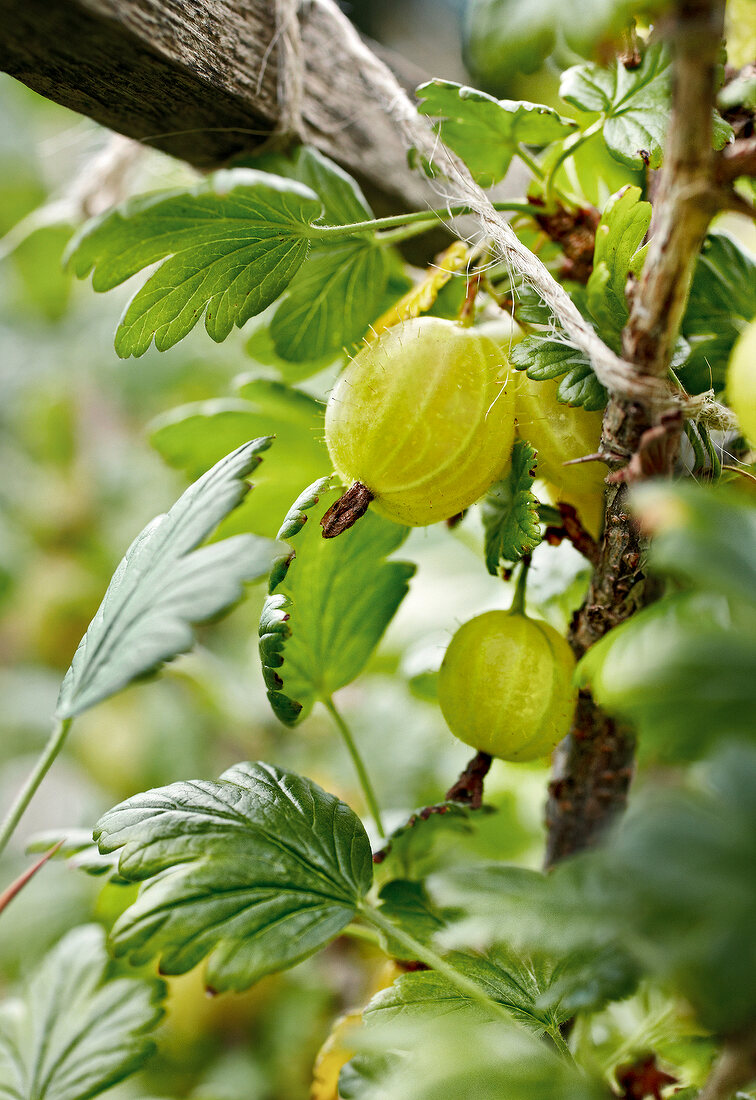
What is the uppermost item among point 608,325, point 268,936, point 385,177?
point 385,177

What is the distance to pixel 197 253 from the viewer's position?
1.35ft

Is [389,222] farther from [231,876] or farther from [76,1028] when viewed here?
[76,1028]

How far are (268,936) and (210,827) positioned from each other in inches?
2.3

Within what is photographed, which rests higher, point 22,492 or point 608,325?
point 22,492

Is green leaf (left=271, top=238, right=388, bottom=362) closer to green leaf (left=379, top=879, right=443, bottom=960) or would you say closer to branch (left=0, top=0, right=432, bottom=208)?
branch (left=0, top=0, right=432, bottom=208)

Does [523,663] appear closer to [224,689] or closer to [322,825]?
[322,825]

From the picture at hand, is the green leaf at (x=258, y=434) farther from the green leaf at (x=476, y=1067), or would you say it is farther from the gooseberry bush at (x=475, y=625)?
the green leaf at (x=476, y=1067)

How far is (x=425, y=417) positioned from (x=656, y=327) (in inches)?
4.7

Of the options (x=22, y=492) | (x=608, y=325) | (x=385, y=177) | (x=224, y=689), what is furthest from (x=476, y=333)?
(x=22, y=492)

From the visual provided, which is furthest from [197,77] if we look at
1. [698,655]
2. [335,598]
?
[698,655]

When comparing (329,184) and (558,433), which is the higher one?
(329,184)

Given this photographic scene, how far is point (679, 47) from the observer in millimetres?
259

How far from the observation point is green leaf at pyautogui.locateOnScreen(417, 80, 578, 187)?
432 millimetres

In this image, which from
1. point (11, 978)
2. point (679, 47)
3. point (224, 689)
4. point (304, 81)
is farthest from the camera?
point (224, 689)
